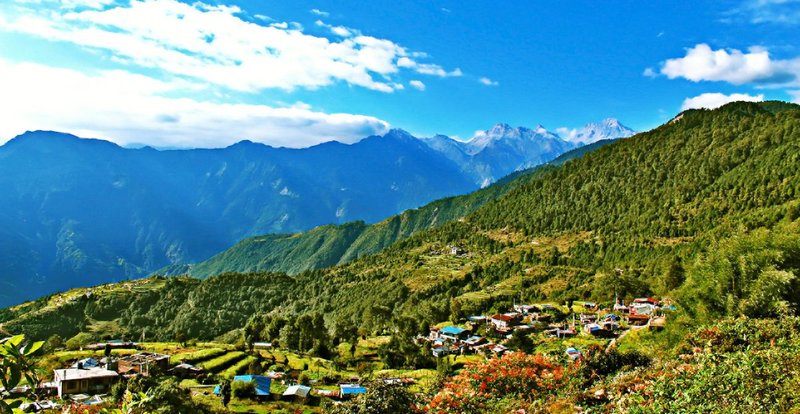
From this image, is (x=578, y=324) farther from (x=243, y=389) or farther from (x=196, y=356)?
(x=196, y=356)

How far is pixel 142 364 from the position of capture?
7175 centimetres

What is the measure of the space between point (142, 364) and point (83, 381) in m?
8.86

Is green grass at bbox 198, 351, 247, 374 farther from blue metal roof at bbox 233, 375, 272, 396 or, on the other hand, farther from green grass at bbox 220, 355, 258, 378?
blue metal roof at bbox 233, 375, 272, 396

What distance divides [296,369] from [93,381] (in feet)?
92.3

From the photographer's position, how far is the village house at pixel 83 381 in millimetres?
61400

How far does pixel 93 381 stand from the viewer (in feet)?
212

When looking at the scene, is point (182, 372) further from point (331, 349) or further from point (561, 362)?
point (561, 362)

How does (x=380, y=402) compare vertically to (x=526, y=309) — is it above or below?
above

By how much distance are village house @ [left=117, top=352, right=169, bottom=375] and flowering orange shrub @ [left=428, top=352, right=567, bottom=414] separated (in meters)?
52.6

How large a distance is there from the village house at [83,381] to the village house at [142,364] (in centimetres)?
383

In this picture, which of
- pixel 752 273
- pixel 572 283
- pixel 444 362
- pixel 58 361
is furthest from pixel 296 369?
pixel 572 283

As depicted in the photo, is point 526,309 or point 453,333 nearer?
point 453,333

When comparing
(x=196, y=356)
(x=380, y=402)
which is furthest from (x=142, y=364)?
(x=380, y=402)

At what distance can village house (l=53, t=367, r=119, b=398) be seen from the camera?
201 feet
